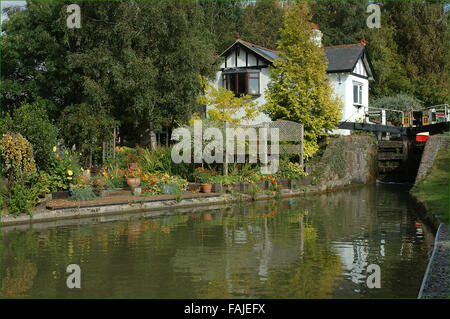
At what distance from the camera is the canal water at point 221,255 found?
27.0 feet

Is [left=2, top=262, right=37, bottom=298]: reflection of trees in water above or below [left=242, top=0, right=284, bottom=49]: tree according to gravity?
below

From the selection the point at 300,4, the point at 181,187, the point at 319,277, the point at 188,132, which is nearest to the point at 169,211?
the point at 181,187

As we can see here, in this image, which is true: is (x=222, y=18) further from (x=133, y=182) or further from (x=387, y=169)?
(x=133, y=182)

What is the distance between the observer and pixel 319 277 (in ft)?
29.1

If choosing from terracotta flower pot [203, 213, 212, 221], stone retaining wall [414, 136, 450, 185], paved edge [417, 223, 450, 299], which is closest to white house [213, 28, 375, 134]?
stone retaining wall [414, 136, 450, 185]

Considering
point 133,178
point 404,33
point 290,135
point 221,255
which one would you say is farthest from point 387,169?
point 404,33

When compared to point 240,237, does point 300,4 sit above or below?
above

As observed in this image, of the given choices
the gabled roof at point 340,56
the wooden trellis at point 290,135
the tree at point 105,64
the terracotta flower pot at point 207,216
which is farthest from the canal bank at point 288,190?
the tree at point 105,64

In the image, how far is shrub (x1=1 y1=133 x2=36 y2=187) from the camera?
14.7 m

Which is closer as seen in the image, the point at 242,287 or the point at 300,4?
the point at 242,287

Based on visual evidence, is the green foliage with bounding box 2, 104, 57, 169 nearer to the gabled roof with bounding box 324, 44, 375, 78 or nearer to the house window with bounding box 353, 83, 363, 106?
the gabled roof with bounding box 324, 44, 375, 78

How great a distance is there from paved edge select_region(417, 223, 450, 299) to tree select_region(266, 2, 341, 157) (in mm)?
17006

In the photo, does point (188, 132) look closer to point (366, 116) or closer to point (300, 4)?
point (300, 4)

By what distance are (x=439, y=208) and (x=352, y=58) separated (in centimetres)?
2373
